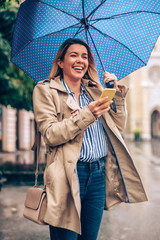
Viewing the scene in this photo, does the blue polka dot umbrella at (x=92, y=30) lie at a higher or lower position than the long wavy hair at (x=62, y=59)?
higher

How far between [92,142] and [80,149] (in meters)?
0.19

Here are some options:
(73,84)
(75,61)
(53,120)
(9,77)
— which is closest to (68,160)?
(53,120)

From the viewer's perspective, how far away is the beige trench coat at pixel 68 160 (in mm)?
1847

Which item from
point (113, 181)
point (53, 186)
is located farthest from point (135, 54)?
point (53, 186)

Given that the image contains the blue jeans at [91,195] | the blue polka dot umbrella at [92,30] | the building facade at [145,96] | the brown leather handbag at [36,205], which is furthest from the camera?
the building facade at [145,96]

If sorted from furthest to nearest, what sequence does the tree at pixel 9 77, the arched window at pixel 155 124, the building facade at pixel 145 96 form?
the arched window at pixel 155 124
the building facade at pixel 145 96
the tree at pixel 9 77

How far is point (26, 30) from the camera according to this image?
8.75 ft

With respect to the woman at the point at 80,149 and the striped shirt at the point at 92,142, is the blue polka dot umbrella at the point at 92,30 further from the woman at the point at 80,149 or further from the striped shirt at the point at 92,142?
the striped shirt at the point at 92,142

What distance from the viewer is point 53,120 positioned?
76.7 inches

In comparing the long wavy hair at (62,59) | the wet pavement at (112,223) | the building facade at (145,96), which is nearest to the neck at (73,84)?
the long wavy hair at (62,59)

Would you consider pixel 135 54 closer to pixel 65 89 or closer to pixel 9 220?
pixel 65 89

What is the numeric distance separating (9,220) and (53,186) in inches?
129

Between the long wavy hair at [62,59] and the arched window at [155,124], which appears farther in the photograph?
the arched window at [155,124]

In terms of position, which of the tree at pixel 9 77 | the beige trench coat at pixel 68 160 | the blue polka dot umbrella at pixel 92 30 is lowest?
the beige trench coat at pixel 68 160
